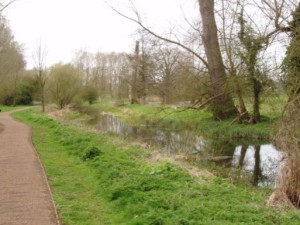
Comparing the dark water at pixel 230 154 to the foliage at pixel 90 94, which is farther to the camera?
the foliage at pixel 90 94

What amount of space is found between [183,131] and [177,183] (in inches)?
641

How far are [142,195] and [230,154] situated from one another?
9.58 m

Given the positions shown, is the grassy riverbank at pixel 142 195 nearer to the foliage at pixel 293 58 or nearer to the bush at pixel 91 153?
the bush at pixel 91 153

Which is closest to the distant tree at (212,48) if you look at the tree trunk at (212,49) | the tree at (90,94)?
the tree trunk at (212,49)

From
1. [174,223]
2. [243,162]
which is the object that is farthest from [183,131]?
[174,223]

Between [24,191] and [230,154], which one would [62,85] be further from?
[24,191]

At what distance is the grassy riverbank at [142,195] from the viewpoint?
632cm

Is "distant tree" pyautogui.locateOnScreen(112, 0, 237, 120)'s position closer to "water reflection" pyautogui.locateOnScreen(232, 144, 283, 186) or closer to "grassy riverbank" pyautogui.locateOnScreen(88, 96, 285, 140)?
"grassy riverbank" pyautogui.locateOnScreen(88, 96, 285, 140)

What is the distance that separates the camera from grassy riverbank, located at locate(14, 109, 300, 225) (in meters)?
6.32

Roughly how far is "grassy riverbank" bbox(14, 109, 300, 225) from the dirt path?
229 millimetres

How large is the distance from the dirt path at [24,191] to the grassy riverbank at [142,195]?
0.23m

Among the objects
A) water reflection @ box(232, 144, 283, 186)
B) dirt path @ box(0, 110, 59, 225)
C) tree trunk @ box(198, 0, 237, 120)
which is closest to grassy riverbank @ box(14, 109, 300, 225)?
dirt path @ box(0, 110, 59, 225)

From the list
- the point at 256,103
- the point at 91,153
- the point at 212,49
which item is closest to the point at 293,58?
the point at 256,103

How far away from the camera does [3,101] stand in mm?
50500
